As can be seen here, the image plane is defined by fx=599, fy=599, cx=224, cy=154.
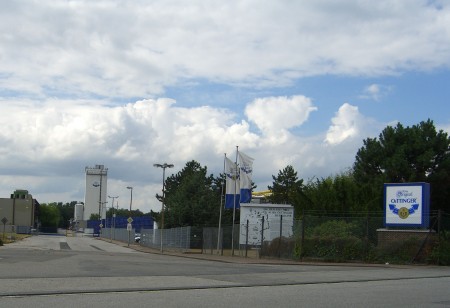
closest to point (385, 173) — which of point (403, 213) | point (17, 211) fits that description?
point (403, 213)

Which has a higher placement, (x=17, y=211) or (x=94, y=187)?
(x=94, y=187)

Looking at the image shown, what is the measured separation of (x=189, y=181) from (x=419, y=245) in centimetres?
4051

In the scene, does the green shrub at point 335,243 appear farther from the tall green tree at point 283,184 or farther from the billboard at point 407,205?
the tall green tree at point 283,184

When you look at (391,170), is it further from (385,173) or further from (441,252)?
(441,252)

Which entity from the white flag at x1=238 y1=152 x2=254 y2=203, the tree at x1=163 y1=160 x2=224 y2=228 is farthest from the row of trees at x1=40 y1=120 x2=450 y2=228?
the tree at x1=163 y1=160 x2=224 y2=228

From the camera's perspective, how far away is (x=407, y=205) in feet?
106

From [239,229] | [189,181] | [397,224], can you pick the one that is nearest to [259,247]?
[239,229]

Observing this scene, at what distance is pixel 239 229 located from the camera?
4403 centimetres

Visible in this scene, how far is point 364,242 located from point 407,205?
307cm

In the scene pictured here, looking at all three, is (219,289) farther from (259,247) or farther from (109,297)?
(259,247)

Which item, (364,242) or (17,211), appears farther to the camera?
(17,211)

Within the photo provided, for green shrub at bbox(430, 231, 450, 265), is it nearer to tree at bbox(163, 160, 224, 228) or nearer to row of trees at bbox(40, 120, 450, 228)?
row of trees at bbox(40, 120, 450, 228)

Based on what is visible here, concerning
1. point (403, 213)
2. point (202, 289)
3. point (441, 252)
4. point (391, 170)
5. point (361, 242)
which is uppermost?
point (391, 170)

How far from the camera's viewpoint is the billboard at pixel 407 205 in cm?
3166
